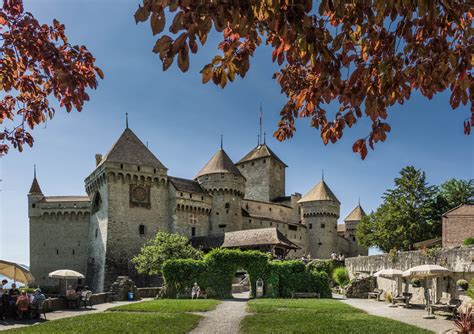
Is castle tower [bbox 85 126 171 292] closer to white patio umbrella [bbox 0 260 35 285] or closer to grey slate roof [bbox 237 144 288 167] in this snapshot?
white patio umbrella [bbox 0 260 35 285]

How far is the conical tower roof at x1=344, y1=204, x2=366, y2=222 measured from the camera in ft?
269

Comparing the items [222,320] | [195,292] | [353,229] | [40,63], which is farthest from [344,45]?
[353,229]

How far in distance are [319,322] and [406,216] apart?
37.0 meters

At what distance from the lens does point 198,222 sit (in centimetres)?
5472

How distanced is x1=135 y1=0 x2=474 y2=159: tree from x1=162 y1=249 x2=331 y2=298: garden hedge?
86.0ft

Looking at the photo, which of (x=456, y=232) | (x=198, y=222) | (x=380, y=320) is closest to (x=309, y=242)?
(x=198, y=222)

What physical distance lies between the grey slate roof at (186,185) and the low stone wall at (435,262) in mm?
25604

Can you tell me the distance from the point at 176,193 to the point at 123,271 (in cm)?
996

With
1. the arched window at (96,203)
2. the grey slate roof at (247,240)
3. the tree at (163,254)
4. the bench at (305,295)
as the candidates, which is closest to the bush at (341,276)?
the grey slate roof at (247,240)

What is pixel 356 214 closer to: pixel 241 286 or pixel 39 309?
pixel 241 286

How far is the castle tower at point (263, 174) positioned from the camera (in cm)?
7475

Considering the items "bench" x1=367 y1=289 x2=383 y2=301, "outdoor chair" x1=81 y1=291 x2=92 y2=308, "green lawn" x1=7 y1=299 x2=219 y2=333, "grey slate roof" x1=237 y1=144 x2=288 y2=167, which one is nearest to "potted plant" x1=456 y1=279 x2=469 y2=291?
"bench" x1=367 y1=289 x2=383 y2=301

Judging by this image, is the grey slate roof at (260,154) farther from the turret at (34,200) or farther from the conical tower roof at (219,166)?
the turret at (34,200)

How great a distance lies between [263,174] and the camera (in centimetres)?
7569
